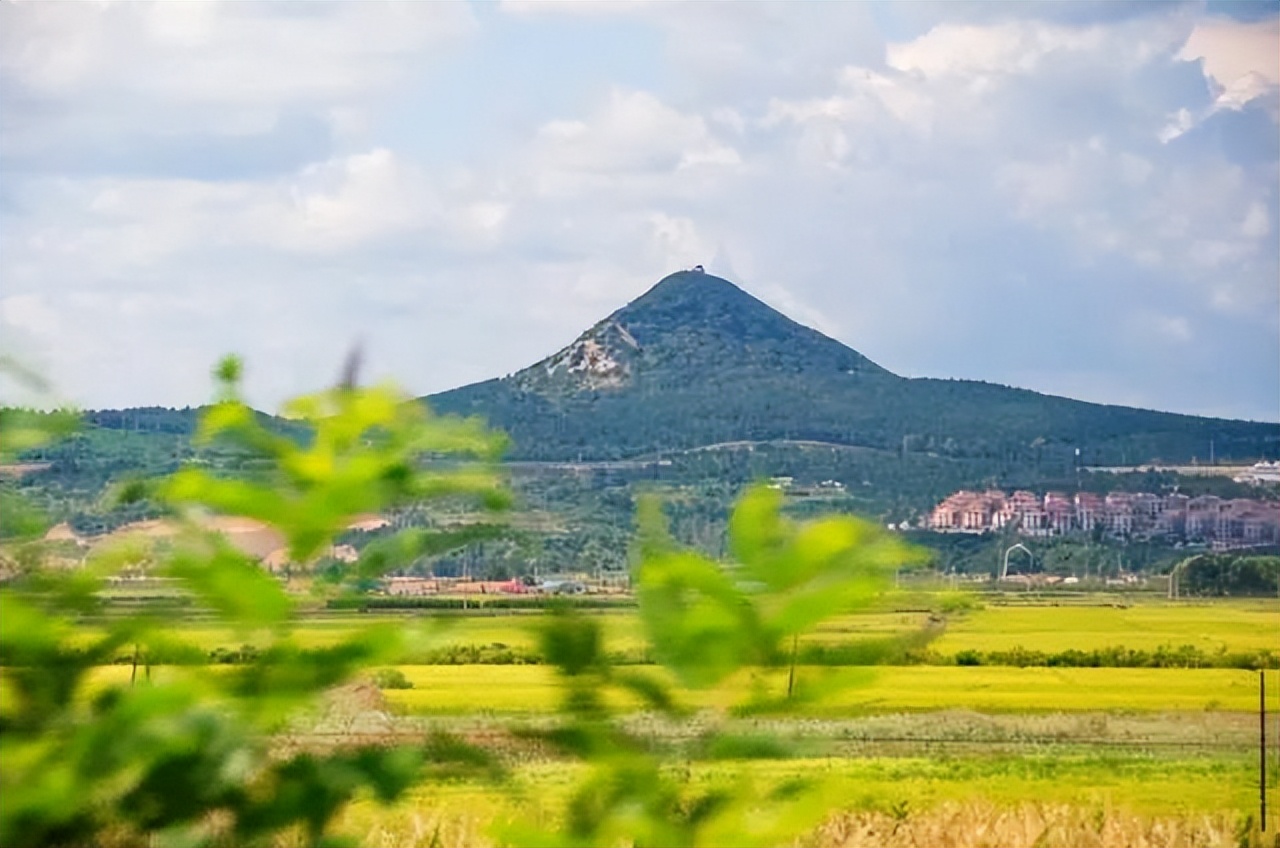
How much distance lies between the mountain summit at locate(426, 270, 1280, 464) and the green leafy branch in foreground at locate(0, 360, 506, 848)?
13.4 meters

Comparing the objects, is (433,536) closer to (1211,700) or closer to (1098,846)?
(1098,846)

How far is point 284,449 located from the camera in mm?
567

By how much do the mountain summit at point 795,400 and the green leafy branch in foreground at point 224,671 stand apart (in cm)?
1341

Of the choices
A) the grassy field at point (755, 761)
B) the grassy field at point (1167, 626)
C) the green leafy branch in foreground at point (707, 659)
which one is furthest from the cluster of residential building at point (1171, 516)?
the green leafy branch in foreground at point (707, 659)

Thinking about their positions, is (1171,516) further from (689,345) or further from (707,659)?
(707,659)

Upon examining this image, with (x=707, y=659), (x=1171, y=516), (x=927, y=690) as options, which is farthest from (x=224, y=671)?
(x=1171, y=516)

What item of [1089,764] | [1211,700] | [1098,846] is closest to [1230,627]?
[1211,700]

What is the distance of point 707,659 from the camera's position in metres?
0.56

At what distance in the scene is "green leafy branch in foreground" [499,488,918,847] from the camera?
1.77 feet

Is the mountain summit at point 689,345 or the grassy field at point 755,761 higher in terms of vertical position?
the mountain summit at point 689,345

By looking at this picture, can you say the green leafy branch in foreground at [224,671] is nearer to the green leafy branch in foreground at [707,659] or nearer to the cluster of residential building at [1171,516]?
the green leafy branch in foreground at [707,659]

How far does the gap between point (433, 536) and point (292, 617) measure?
0.05 metres

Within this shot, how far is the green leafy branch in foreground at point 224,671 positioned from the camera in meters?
0.48

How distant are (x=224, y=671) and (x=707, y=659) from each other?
0.49ft
